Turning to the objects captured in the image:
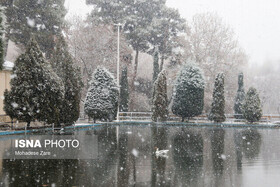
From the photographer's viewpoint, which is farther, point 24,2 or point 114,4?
point 114,4

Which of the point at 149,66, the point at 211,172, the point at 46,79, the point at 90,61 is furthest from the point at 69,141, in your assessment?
the point at 149,66

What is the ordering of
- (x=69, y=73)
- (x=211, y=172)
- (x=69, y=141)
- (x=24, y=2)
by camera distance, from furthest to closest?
(x=24, y=2)
(x=69, y=73)
(x=69, y=141)
(x=211, y=172)

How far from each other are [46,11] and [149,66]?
2412 centimetres

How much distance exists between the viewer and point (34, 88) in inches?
652

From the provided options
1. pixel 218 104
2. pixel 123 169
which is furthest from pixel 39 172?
pixel 218 104

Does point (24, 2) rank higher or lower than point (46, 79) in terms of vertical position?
higher

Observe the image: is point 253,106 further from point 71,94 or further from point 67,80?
point 67,80

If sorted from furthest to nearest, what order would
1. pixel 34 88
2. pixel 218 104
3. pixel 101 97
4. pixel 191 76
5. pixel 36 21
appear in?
pixel 36 21 → pixel 191 76 → pixel 218 104 → pixel 101 97 → pixel 34 88

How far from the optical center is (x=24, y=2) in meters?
30.1

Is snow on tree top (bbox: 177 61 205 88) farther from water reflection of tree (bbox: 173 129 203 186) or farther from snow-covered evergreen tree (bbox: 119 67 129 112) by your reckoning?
water reflection of tree (bbox: 173 129 203 186)

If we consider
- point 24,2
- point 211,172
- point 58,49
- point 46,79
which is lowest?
point 211,172

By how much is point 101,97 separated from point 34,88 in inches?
336

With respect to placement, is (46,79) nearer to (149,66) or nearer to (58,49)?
(58,49)

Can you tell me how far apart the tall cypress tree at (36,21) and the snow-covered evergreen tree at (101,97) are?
8784 millimetres
